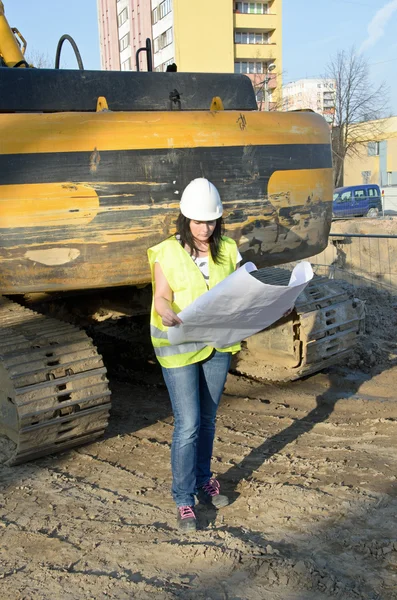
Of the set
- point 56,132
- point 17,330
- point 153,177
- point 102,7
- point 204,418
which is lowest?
point 204,418

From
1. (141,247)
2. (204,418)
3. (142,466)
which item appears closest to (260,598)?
(204,418)

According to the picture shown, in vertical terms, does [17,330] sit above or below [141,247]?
below

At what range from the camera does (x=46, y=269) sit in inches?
158

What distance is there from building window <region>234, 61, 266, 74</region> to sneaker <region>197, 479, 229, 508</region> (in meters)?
43.0

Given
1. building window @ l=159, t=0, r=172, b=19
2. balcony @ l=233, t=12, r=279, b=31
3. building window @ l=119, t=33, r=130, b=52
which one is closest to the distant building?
balcony @ l=233, t=12, r=279, b=31

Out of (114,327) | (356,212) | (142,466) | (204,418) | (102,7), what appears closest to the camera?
(204,418)

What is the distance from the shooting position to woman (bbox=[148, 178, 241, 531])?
3232 millimetres

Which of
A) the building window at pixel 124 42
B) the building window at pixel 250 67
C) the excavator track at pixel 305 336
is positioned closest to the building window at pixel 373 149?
the building window at pixel 250 67

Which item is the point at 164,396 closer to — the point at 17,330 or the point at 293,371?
the point at 293,371

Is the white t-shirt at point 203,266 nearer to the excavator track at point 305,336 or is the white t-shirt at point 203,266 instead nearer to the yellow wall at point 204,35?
the excavator track at point 305,336

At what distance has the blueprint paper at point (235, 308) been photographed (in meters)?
2.98

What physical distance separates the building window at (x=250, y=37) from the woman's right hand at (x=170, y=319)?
143 feet

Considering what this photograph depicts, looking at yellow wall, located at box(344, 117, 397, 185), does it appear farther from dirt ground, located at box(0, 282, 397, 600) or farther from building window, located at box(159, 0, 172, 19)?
dirt ground, located at box(0, 282, 397, 600)

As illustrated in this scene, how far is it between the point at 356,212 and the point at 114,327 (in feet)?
62.3
